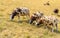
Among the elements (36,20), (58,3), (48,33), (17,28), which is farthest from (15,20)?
(58,3)

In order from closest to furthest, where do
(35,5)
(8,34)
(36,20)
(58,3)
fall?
(8,34)
(36,20)
(35,5)
(58,3)

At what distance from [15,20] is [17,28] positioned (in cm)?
272

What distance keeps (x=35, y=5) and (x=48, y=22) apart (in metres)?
9.08

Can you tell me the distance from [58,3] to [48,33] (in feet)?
39.9

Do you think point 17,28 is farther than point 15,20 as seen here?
No

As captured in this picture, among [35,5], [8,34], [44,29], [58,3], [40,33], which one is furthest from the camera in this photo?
[58,3]

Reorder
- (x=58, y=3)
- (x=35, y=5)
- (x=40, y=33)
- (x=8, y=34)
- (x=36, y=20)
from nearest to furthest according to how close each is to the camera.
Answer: (x=8, y=34)
(x=40, y=33)
(x=36, y=20)
(x=35, y=5)
(x=58, y=3)

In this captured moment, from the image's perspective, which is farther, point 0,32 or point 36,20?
point 36,20

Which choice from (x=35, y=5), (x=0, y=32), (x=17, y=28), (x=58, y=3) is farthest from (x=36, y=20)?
(x=58, y=3)

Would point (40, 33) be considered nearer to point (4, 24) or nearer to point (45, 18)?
point (45, 18)

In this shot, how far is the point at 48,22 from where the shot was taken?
567 inches

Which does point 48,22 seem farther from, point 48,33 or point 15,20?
point 15,20

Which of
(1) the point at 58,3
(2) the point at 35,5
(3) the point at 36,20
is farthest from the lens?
(1) the point at 58,3

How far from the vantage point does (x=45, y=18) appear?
1453 centimetres
